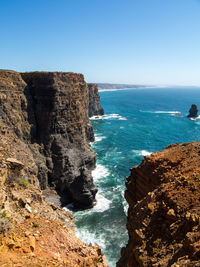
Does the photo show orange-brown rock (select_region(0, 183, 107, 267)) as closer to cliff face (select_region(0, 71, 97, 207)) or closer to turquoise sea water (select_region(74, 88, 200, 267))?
turquoise sea water (select_region(74, 88, 200, 267))

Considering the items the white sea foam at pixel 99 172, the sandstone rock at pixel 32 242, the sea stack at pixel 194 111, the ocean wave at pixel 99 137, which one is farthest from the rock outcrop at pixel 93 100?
the sandstone rock at pixel 32 242

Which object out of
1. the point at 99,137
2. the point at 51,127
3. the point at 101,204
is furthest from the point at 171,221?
the point at 99,137

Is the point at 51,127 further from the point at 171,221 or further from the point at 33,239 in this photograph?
the point at 171,221

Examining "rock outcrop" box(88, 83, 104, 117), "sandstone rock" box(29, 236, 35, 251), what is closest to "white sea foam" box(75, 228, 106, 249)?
"sandstone rock" box(29, 236, 35, 251)

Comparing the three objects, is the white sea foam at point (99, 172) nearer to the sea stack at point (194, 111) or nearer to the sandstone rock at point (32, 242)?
the sandstone rock at point (32, 242)

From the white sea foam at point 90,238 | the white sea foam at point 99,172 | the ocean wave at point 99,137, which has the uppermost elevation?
the ocean wave at point 99,137
